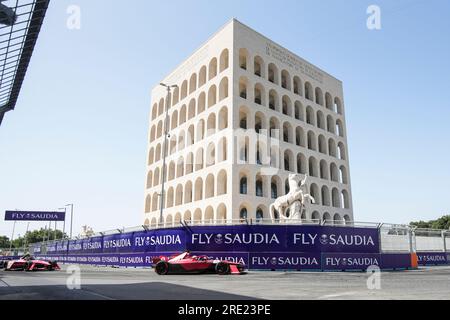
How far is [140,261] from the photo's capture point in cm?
2512

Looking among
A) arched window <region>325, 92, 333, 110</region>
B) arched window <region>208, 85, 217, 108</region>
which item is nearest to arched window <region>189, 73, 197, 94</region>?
arched window <region>208, 85, 217, 108</region>

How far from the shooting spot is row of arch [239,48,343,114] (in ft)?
149

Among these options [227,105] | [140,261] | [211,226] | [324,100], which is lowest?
[140,261]

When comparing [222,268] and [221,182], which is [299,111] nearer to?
[221,182]

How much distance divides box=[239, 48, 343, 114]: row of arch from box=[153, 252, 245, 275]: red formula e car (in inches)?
1192

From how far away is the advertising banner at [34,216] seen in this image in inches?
2534

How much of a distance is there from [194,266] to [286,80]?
121 ft

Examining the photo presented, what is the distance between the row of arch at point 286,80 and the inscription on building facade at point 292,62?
139 cm

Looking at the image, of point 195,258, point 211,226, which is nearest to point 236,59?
point 211,226

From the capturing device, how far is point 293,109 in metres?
48.0

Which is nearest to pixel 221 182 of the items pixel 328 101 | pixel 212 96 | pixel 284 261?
pixel 212 96

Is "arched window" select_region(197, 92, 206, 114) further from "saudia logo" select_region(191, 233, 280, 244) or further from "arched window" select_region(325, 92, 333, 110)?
"saudia logo" select_region(191, 233, 280, 244)
